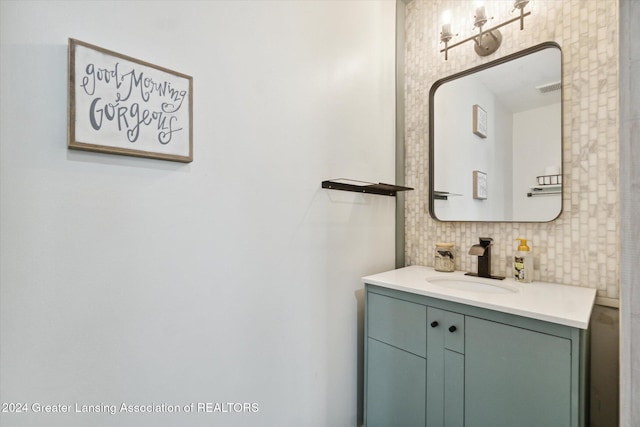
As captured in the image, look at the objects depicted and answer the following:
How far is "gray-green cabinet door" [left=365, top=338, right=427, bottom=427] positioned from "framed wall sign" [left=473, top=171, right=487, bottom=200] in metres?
0.93

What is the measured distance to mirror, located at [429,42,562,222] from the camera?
141 cm

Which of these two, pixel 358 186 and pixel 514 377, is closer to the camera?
pixel 514 377

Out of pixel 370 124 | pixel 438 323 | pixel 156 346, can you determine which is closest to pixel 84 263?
pixel 156 346

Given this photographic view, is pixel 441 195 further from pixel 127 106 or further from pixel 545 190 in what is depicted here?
pixel 127 106

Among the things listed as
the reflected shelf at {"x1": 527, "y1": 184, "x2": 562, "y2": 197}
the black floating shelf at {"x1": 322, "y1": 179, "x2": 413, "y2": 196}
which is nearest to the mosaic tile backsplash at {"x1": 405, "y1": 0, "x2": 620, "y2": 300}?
the reflected shelf at {"x1": 527, "y1": 184, "x2": 562, "y2": 197}

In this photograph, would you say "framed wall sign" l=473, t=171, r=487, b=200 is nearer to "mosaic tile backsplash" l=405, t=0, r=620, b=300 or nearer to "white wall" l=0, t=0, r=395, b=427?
"mosaic tile backsplash" l=405, t=0, r=620, b=300

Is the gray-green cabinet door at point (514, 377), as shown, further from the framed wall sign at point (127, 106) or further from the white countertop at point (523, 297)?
the framed wall sign at point (127, 106)

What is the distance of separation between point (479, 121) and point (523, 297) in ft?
3.23

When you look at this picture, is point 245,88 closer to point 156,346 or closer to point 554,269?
point 156,346

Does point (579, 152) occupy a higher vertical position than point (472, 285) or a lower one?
higher

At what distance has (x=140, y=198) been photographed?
92 centimetres

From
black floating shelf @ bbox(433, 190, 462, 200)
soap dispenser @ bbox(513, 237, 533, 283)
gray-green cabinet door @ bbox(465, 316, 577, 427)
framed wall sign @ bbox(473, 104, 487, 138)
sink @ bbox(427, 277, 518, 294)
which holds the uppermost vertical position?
framed wall sign @ bbox(473, 104, 487, 138)

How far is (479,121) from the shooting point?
1.65 metres

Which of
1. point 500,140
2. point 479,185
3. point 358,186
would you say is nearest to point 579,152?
point 500,140
